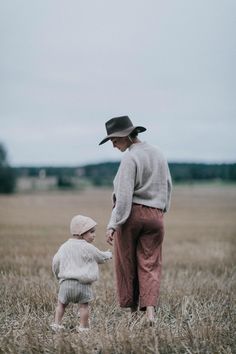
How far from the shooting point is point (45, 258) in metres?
10.5

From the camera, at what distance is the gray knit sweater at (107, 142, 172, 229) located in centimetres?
559

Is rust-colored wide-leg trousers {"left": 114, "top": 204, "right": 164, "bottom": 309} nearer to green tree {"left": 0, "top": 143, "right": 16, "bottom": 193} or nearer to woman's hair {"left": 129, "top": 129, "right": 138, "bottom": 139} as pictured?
woman's hair {"left": 129, "top": 129, "right": 138, "bottom": 139}

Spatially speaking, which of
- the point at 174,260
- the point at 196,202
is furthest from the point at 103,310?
the point at 196,202

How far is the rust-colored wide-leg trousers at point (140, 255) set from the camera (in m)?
5.73

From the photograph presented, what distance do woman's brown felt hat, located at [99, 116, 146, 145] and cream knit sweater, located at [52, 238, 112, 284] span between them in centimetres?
94

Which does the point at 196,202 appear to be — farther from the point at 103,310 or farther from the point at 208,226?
the point at 103,310

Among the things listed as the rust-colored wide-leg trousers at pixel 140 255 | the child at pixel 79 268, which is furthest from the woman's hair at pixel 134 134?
the child at pixel 79 268

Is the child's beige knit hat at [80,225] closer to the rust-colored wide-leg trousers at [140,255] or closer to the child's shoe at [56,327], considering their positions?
the rust-colored wide-leg trousers at [140,255]

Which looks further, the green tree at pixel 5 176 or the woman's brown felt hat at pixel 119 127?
the green tree at pixel 5 176

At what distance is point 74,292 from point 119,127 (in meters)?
1.39

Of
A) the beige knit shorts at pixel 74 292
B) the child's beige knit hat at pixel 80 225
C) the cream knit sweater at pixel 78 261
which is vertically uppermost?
the child's beige knit hat at pixel 80 225

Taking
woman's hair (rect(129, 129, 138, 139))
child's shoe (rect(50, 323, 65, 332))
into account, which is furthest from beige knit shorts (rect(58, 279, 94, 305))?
woman's hair (rect(129, 129, 138, 139))

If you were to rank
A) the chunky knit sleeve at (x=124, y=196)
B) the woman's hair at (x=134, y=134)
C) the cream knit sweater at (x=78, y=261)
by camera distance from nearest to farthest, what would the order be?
the cream knit sweater at (x=78, y=261) → the chunky knit sleeve at (x=124, y=196) → the woman's hair at (x=134, y=134)

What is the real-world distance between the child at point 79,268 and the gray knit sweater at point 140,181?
0.97ft
